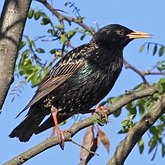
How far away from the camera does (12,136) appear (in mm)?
5055

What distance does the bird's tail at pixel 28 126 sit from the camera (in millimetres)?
5016

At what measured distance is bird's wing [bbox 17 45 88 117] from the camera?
527 centimetres

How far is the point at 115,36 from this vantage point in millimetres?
5676

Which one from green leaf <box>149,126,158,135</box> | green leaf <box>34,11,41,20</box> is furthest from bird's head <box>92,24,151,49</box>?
green leaf <box>149,126,158,135</box>

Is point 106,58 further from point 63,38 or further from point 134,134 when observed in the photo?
point 134,134

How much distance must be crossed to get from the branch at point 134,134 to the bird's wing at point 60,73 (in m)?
1.74

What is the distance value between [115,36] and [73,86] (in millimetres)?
681

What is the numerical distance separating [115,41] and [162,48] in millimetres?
498

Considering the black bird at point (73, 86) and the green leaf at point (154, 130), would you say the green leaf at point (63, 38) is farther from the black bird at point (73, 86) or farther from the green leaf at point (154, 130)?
the green leaf at point (154, 130)

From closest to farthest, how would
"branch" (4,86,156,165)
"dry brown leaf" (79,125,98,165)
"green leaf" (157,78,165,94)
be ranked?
"branch" (4,86,156,165) → "green leaf" (157,78,165,94) → "dry brown leaf" (79,125,98,165)

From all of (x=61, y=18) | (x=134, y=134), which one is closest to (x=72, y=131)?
(x=134, y=134)

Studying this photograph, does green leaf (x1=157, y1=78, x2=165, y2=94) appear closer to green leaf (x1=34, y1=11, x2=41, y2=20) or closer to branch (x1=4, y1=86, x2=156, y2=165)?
branch (x1=4, y1=86, x2=156, y2=165)

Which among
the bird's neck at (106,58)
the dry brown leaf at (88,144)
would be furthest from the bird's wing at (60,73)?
the dry brown leaf at (88,144)

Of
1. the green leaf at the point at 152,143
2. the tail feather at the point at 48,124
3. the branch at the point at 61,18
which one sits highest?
the branch at the point at 61,18
